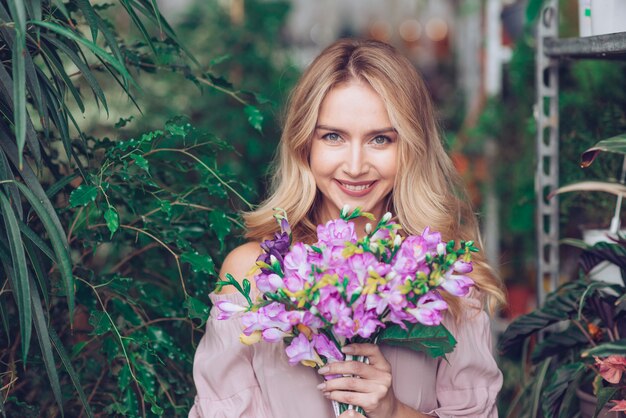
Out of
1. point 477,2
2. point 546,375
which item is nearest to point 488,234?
point 477,2

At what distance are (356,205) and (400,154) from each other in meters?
0.15

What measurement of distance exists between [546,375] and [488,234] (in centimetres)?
165

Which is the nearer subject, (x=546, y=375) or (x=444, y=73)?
(x=546, y=375)

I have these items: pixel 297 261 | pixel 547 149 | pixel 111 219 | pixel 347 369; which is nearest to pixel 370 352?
pixel 347 369

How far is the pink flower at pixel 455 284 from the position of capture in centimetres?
133

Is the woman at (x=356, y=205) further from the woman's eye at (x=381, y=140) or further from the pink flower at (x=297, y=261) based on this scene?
the pink flower at (x=297, y=261)

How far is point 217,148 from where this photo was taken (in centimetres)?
199

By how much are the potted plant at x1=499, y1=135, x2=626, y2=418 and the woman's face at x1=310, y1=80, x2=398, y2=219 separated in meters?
0.44

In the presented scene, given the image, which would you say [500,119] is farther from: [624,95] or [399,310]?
[399,310]

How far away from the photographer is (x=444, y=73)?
4988 mm

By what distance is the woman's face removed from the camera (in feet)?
5.41

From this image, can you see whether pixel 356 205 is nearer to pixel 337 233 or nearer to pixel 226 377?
pixel 337 233

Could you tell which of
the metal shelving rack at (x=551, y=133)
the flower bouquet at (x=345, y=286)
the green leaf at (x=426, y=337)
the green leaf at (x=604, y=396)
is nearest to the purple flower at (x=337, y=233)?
the flower bouquet at (x=345, y=286)

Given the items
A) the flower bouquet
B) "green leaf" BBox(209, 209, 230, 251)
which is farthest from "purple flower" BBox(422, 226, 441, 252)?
"green leaf" BBox(209, 209, 230, 251)
